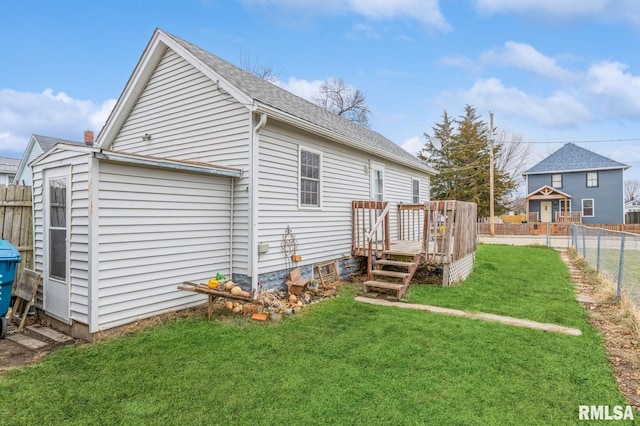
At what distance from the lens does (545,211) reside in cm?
2833

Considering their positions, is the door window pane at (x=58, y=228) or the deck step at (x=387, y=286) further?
the deck step at (x=387, y=286)

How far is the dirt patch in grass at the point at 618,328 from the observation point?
330 cm

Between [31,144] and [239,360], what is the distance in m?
25.3

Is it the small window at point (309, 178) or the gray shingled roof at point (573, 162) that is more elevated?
the gray shingled roof at point (573, 162)

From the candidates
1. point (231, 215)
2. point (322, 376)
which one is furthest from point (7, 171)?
point (322, 376)

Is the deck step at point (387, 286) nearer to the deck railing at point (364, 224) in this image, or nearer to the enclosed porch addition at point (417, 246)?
the enclosed porch addition at point (417, 246)

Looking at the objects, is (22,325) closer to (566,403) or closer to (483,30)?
(566,403)

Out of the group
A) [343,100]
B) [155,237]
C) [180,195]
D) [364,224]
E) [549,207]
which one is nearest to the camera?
[155,237]

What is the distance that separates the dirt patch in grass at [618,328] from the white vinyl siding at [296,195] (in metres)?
4.95

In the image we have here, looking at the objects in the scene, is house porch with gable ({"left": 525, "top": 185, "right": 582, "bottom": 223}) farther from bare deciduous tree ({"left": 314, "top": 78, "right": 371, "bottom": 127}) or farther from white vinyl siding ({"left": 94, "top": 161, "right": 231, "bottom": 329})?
white vinyl siding ({"left": 94, "top": 161, "right": 231, "bottom": 329})

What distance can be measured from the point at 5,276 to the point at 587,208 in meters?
34.5

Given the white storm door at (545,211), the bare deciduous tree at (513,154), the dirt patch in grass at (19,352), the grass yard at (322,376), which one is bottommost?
the dirt patch in grass at (19,352)

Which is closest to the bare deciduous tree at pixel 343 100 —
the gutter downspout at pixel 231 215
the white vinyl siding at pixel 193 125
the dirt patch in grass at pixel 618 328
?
the white vinyl siding at pixel 193 125

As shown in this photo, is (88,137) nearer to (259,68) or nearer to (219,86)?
(219,86)
